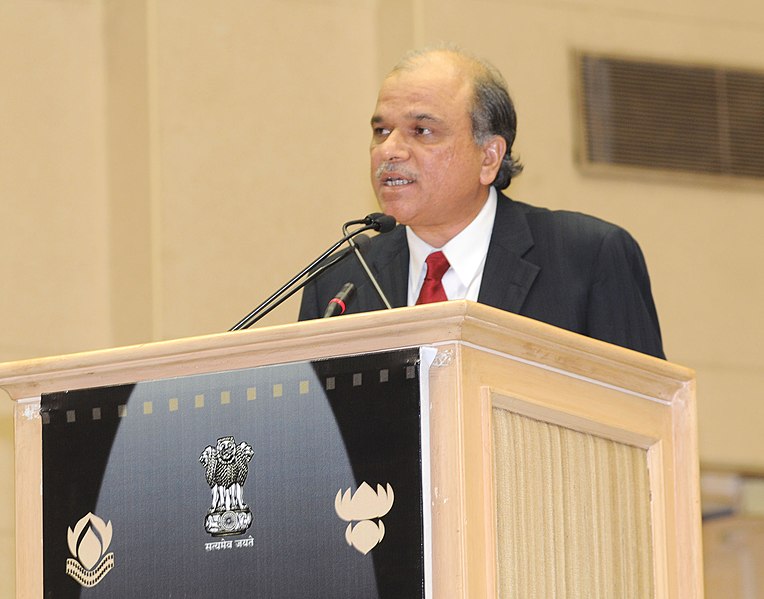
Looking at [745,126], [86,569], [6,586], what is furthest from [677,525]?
[745,126]

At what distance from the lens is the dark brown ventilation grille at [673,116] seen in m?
6.20

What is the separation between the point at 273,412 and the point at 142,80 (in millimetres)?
3507

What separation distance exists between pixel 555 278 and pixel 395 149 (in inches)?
16.4

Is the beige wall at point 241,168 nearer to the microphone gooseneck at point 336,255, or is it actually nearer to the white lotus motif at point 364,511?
the microphone gooseneck at point 336,255

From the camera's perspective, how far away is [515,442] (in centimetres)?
225

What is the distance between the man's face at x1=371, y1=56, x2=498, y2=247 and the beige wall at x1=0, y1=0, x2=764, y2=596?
2.28 metres

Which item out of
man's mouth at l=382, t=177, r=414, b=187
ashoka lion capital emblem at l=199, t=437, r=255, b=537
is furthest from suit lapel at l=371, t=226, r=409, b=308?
ashoka lion capital emblem at l=199, t=437, r=255, b=537

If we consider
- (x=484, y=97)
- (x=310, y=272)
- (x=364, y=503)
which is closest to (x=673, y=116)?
(x=484, y=97)

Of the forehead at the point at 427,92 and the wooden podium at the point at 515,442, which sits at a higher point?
the forehead at the point at 427,92

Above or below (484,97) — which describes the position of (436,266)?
below

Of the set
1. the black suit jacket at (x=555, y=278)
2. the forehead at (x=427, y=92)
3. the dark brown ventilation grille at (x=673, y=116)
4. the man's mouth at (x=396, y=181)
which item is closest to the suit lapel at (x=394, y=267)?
the black suit jacket at (x=555, y=278)

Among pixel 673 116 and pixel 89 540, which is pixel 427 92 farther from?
pixel 673 116

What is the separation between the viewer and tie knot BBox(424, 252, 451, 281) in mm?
3164

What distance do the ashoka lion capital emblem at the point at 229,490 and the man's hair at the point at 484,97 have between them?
4.11ft
